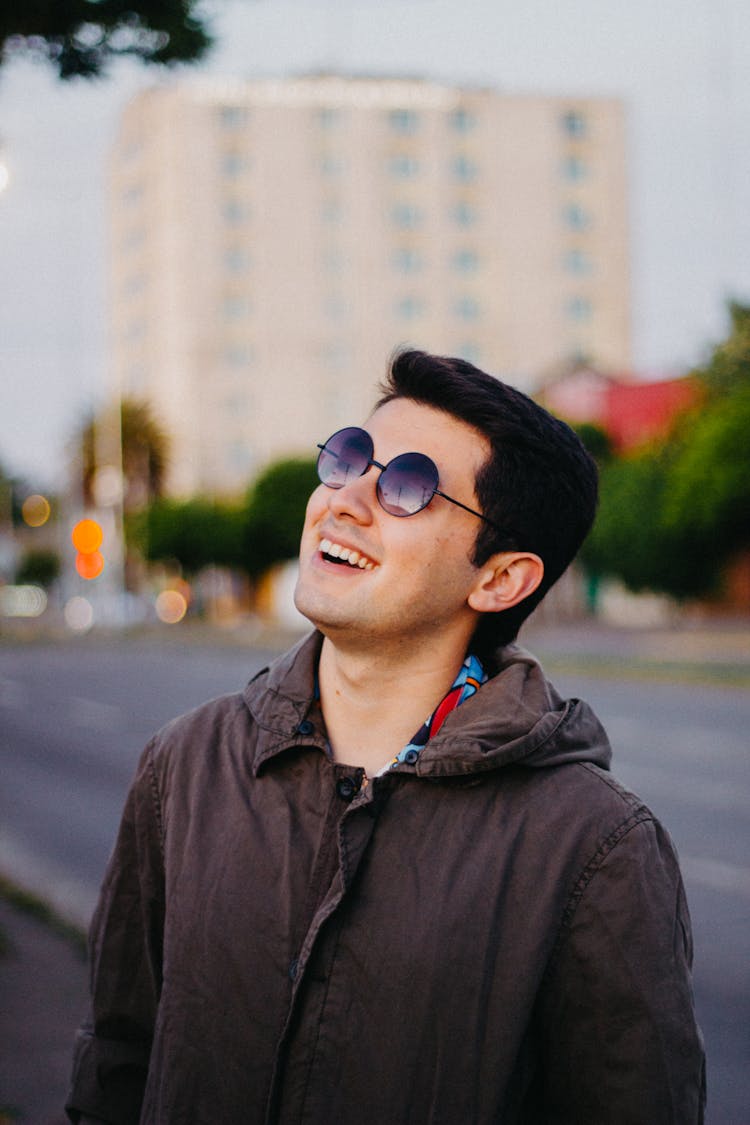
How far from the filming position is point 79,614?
51.6m

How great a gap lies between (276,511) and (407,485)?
50406mm

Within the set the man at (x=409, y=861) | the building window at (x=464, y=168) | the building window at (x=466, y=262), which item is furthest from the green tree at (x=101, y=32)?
the building window at (x=464, y=168)

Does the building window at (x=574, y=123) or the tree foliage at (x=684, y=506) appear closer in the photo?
the tree foliage at (x=684, y=506)

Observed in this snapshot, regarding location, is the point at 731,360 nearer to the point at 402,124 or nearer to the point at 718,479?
the point at 718,479

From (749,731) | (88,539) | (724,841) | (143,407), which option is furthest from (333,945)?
(143,407)

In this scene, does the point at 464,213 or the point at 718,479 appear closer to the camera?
the point at 718,479

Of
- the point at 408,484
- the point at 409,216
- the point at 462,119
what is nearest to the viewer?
the point at 408,484

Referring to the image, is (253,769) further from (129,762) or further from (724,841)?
(129,762)

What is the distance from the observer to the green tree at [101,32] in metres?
4.42

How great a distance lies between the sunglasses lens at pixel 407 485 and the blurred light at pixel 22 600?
9445cm

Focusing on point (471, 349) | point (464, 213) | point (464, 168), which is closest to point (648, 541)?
point (471, 349)

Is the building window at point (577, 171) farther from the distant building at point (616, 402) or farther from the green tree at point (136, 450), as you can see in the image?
the green tree at point (136, 450)

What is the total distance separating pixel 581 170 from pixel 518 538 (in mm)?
84246

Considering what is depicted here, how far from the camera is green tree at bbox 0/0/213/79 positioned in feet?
14.5
